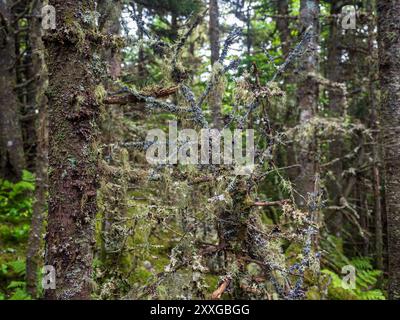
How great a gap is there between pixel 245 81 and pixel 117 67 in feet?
12.8

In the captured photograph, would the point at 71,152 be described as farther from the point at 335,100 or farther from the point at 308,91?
the point at 335,100

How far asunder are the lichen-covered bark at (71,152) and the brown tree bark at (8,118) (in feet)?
23.8

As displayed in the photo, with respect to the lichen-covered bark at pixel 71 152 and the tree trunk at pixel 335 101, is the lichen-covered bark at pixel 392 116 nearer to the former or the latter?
the lichen-covered bark at pixel 71 152

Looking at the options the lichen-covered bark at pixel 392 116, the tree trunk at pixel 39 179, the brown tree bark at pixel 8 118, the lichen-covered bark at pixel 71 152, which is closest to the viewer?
the lichen-covered bark at pixel 71 152

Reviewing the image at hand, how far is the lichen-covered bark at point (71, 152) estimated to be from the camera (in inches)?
115

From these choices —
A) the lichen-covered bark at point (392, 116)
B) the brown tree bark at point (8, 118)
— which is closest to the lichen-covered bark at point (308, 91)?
the lichen-covered bark at point (392, 116)

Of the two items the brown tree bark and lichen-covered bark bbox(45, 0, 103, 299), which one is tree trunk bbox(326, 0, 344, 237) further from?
lichen-covered bark bbox(45, 0, 103, 299)

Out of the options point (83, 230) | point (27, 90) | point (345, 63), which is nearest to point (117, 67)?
point (83, 230)

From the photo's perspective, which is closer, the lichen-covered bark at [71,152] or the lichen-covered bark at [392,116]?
the lichen-covered bark at [71,152]

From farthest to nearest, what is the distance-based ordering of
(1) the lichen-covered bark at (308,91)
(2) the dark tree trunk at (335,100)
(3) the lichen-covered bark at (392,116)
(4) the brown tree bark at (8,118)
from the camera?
(2) the dark tree trunk at (335,100) → (4) the brown tree bark at (8,118) → (1) the lichen-covered bark at (308,91) → (3) the lichen-covered bark at (392,116)

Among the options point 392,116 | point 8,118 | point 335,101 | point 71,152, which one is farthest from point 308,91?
point 8,118

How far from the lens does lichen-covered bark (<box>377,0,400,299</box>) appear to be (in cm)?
438

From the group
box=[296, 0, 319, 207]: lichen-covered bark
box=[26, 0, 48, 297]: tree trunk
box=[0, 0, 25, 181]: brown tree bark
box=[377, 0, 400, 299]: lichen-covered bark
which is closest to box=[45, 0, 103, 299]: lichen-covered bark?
box=[26, 0, 48, 297]: tree trunk
